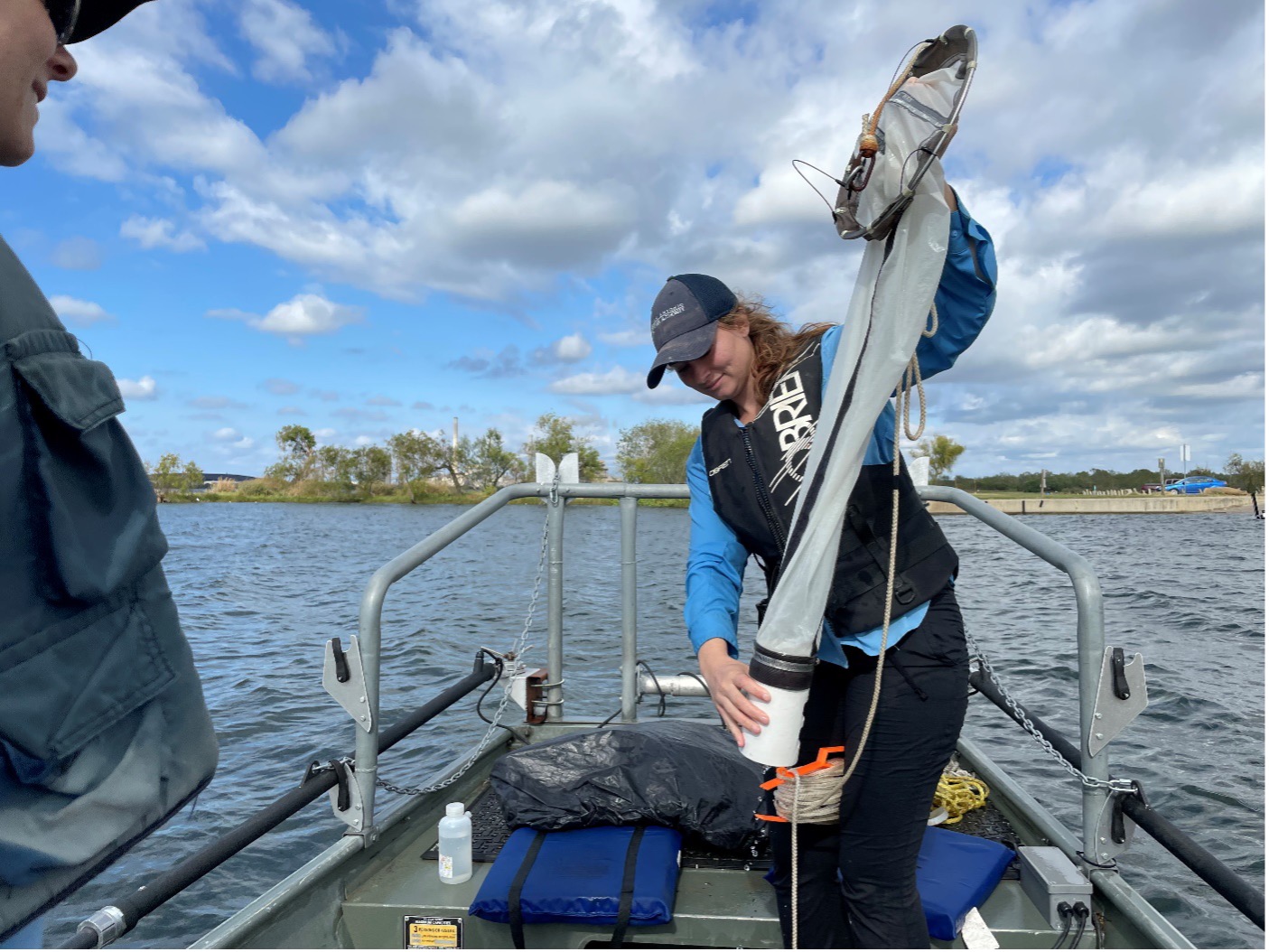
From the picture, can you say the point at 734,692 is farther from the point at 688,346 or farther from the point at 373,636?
the point at 373,636

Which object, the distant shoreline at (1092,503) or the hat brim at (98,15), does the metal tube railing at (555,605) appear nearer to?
the hat brim at (98,15)

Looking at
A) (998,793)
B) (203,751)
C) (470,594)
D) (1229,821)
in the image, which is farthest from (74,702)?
(470,594)

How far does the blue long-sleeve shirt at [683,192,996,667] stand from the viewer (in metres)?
1.62

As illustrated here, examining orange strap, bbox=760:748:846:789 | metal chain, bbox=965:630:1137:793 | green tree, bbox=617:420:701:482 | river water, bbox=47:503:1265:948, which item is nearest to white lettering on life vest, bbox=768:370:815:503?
orange strap, bbox=760:748:846:789

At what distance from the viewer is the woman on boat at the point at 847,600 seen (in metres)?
1.75

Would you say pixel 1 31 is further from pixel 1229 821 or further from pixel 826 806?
pixel 1229 821

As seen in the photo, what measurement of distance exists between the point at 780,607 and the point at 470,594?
17.4 m

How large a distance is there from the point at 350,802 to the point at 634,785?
0.97 metres

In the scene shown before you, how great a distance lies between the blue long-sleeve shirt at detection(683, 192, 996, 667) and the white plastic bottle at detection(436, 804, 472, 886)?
49.7 inches

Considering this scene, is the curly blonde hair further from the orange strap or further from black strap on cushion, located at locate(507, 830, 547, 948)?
black strap on cushion, located at locate(507, 830, 547, 948)

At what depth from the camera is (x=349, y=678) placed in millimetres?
2662

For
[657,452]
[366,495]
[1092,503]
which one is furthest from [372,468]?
[1092,503]

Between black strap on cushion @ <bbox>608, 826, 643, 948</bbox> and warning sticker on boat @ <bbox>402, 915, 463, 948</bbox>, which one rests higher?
black strap on cushion @ <bbox>608, 826, 643, 948</bbox>

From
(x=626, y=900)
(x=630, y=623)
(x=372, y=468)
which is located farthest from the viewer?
(x=372, y=468)
